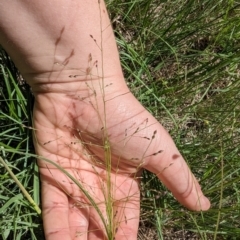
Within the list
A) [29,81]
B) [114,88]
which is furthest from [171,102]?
[29,81]

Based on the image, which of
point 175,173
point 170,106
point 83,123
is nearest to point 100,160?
point 83,123

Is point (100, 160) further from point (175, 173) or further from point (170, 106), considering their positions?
point (170, 106)

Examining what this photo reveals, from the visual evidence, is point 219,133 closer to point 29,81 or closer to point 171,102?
point 171,102
